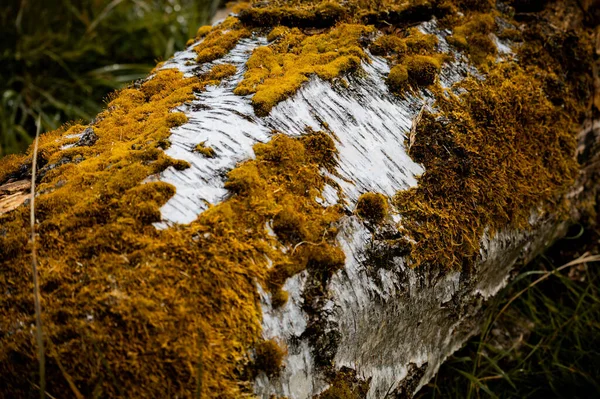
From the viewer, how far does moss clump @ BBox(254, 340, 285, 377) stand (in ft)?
4.49

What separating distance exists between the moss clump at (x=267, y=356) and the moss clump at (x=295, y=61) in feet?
2.81

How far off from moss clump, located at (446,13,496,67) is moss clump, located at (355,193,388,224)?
113 cm

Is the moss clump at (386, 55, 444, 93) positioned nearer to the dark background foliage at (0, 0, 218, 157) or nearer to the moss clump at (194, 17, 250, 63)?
the moss clump at (194, 17, 250, 63)

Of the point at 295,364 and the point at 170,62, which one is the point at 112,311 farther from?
the point at 170,62

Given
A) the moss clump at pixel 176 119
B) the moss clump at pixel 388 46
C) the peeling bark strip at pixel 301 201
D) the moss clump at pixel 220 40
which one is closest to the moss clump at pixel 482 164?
the peeling bark strip at pixel 301 201

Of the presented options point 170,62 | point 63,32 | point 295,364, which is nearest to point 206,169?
point 295,364

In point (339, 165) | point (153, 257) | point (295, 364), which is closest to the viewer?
point (153, 257)

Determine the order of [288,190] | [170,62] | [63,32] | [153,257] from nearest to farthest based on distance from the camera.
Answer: [153,257], [288,190], [170,62], [63,32]

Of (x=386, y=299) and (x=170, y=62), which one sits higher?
(x=170, y=62)

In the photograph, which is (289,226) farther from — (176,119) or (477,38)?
(477,38)

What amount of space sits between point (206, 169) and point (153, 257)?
36 cm

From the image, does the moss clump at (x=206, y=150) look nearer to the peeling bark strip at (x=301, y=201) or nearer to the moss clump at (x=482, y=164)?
the peeling bark strip at (x=301, y=201)

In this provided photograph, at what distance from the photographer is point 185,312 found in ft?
4.25

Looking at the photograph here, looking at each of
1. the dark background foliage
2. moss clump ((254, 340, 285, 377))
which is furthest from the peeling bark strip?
the dark background foliage
